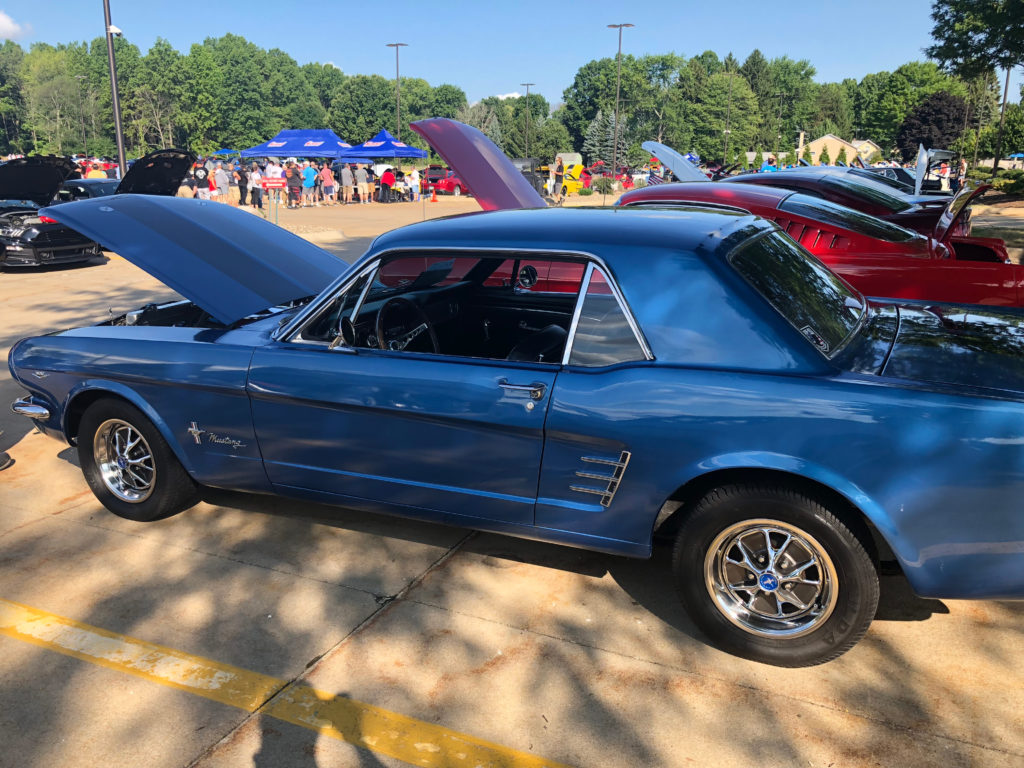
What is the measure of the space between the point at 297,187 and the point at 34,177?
55.0ft

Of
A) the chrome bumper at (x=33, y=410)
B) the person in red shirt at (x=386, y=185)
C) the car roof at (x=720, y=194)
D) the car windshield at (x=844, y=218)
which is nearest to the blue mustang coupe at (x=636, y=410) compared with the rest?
the chrome bumper at (x=33, y=410)

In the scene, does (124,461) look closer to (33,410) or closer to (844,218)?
(33,410)

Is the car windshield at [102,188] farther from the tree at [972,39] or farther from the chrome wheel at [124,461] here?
the tree at [972,39]

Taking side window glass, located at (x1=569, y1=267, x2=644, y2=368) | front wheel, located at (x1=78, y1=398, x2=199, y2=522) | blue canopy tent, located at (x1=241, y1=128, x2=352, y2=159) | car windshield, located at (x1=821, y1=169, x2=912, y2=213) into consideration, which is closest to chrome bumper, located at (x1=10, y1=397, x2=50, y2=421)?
front wheel, located at (x1=78, y1=398, x2=199, y2=522)

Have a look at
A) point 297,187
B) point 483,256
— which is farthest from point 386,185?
point 483,256

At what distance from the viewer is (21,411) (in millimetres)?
4289

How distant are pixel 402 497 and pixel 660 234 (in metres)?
1.55

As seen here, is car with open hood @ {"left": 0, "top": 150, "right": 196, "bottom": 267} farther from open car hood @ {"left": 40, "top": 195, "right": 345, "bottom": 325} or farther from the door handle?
the door handle

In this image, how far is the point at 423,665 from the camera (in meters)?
2.99

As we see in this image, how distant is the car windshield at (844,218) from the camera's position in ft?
20.5

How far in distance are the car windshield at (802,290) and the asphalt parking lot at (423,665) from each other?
1.21 m

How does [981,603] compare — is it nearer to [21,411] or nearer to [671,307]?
[671,307]

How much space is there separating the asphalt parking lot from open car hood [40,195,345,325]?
4.11 ft

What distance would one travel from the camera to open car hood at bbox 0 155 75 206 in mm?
12281
